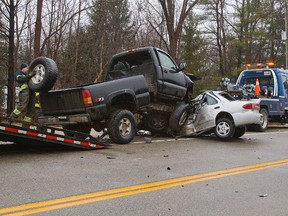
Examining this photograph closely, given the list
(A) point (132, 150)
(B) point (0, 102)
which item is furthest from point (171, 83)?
(B) point (0, 102)

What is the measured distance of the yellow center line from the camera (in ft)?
13.8

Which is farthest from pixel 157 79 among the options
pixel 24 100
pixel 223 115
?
pixel 24 100

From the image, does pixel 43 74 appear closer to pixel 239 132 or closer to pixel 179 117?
pixel 179 117

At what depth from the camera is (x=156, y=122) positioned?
11.1 metres

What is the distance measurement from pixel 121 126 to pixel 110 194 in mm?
4000

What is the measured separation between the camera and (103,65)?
1243 inches

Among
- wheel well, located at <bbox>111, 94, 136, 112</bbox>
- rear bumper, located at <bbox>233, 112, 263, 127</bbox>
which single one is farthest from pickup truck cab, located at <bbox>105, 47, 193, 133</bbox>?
rear bumper, located at <bbox>233, 112, 263, 127</bbox>

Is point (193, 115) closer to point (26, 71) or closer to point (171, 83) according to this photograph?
point (171, 83)

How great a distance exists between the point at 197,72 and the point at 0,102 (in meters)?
15.5

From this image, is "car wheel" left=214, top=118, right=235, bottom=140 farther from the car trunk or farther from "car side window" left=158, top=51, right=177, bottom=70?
the car trunk

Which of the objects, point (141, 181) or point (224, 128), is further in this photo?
point (224, 128)

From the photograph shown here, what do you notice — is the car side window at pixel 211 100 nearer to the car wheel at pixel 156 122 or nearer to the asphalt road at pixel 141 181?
the car wheel at pixel 156 122

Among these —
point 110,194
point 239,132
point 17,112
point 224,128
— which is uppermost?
point 17,112

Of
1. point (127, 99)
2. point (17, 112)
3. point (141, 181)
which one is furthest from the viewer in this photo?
point (127, 99)
